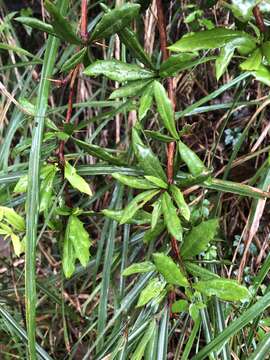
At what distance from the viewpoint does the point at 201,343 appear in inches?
41.1

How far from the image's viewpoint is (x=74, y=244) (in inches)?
27.4

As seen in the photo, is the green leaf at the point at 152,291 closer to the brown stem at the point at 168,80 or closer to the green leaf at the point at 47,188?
the brown stem at the point at 168,80

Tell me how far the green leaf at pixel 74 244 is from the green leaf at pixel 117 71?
0.73 feet

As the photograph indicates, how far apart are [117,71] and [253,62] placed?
16 cm

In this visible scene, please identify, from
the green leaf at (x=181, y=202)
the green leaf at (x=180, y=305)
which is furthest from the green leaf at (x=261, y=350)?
the green leaf at (x=181, y=202)

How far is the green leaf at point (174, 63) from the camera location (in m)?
0.55

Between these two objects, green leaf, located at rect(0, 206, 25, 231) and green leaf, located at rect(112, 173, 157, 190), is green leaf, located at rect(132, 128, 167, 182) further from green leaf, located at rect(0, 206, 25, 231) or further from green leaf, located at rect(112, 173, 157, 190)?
green leaf, located at rect(0, 206, 25, 231)

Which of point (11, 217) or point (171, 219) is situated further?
point (11, 217)

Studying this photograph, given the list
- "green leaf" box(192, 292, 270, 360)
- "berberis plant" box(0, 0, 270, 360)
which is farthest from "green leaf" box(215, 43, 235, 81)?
"green leaf" box(192, 292, 270, 360)

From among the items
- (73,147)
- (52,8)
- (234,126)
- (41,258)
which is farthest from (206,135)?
(52,8)

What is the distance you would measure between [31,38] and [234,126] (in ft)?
2.03

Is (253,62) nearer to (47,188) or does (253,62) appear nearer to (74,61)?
(74,61)

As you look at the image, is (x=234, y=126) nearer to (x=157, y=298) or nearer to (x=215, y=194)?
(x=215, y=194)

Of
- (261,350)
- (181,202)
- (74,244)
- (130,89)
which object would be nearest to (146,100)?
(130,89)
